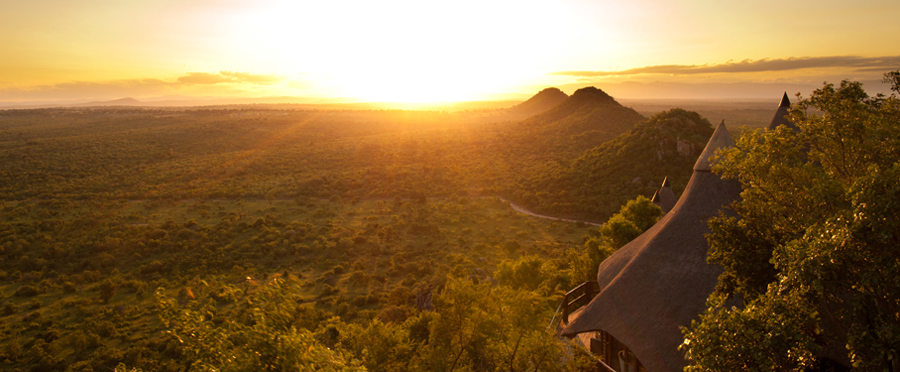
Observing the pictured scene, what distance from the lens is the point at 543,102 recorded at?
184125mm

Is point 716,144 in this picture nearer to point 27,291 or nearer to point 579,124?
point 27,291

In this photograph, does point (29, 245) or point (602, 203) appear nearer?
point (29, 245)

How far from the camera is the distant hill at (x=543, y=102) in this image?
179 metres

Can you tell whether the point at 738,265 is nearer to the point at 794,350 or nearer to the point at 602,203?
the point at 794,350

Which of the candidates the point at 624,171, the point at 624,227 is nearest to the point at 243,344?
the point at 624,227

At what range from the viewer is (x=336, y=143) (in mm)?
94000

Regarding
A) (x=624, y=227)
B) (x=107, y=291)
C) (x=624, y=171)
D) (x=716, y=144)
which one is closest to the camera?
(x=716, y=144)

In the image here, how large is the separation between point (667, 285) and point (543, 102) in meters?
180

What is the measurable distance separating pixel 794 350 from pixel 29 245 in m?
53.6

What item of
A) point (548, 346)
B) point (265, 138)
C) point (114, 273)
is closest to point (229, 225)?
point (114, 273)

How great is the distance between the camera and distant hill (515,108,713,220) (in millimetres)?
44594

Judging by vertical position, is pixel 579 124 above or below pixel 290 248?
above

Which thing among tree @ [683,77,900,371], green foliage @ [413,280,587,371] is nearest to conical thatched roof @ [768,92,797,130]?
tree @ [683,77,900,371]

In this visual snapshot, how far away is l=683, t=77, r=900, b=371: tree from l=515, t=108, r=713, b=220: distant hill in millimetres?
35496
